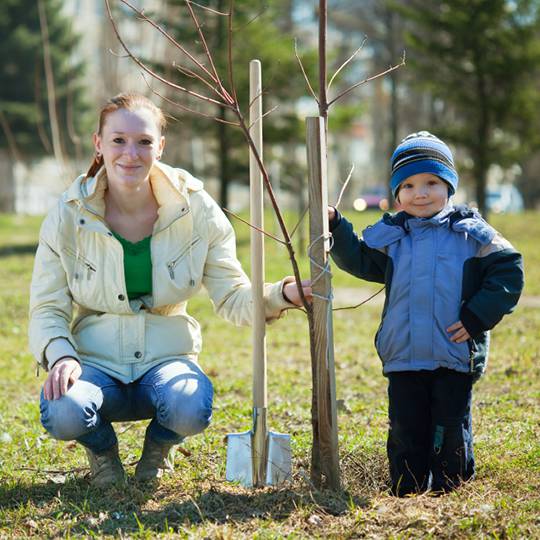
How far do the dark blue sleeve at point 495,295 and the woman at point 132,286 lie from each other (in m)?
0.62

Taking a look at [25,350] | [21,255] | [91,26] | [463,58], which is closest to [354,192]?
[91,26]

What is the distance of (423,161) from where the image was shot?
130 inches

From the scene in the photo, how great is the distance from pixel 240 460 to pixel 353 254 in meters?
0.86

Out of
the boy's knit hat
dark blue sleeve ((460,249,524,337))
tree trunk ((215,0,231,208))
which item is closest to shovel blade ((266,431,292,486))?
dark blue sleeve ((460,249,524,337))

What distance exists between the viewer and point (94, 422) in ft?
10.8

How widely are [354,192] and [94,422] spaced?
35832mm

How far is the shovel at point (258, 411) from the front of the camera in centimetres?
331

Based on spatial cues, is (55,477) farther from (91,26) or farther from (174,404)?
(91,26)

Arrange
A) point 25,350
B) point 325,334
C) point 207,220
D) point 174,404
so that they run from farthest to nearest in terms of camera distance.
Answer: point 25,350, point 207,220, point 174,404, point 325,334

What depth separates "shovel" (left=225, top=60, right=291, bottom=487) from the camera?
3314 mm

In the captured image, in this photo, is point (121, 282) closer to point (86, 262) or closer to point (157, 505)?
point (86, 262)

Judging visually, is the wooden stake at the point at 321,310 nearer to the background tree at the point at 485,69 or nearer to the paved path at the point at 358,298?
the paved path at the point at 358,298

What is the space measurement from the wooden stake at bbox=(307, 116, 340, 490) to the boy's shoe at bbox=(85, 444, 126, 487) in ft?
2.56

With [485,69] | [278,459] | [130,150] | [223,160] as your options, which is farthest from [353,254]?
[485,69]
